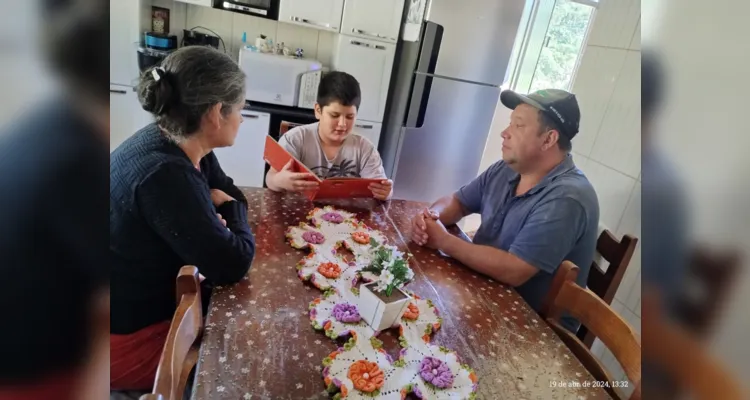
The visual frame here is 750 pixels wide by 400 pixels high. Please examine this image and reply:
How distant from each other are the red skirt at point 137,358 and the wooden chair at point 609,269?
1.27m

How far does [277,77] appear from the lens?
9.09 feet

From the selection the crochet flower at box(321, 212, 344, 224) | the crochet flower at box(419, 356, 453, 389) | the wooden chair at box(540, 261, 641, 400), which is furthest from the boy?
the crochet flower at box(419, 356, 453, 389)

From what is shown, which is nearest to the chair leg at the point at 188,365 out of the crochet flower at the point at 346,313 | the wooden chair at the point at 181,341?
the wooden chair at the point at 181,341

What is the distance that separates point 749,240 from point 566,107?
59.0 inches

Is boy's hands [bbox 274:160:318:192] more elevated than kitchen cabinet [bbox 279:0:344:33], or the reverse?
kitchen cabinet [bbox 279:0:344:33]

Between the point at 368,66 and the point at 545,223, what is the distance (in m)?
2.00

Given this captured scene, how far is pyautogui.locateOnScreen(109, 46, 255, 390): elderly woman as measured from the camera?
950 millimetres

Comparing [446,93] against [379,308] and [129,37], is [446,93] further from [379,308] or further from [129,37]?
[379,308]

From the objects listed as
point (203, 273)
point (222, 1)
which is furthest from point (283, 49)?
point (203, 273)

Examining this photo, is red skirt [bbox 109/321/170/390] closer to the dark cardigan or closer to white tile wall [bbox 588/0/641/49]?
the dark cardigan

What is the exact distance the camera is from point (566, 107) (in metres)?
1.47

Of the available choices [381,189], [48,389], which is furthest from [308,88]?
[48,389]

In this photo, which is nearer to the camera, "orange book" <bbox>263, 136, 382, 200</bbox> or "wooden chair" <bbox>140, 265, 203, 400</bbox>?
"wooden chair" <bbox>140, 265, 203, 400</bbox>

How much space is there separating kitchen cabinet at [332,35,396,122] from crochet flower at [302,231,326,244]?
6.15 feet
